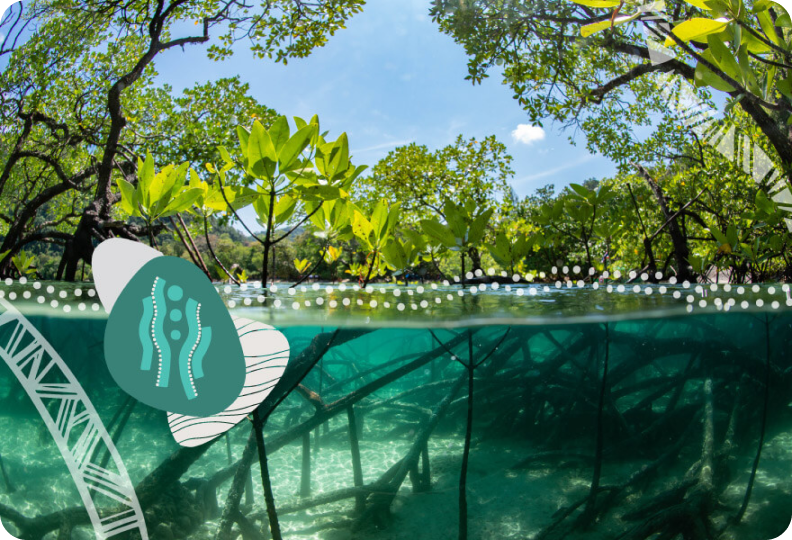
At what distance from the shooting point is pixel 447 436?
4.63ft

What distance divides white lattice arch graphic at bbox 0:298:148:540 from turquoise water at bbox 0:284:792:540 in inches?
1.2

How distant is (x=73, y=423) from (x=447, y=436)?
118 centimetres

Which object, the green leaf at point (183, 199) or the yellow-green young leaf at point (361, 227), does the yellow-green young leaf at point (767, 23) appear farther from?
the green leaf at point (183, 199)

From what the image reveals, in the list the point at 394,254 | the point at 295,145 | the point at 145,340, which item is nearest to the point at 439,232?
the point at 394,254

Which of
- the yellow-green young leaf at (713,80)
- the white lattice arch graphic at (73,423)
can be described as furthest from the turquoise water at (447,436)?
the yellow-green young leaf at (713,80)

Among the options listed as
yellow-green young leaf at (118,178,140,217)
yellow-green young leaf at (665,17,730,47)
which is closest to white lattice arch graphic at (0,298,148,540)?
yellow-green young leaf at (118,178,140,217)

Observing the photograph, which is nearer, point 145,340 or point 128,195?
point 145,340

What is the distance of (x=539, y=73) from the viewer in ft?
14.6

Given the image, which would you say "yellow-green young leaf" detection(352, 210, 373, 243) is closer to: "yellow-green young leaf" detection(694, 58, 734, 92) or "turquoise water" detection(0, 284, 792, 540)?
"turquoise water" detection(0, 284, 792, 540)

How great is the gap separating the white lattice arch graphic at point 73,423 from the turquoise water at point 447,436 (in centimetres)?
3

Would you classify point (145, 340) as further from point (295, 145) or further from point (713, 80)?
point (713, 80)

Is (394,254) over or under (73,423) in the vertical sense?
over

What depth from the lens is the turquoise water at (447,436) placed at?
135cm

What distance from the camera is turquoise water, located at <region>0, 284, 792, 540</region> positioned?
4.44ft
